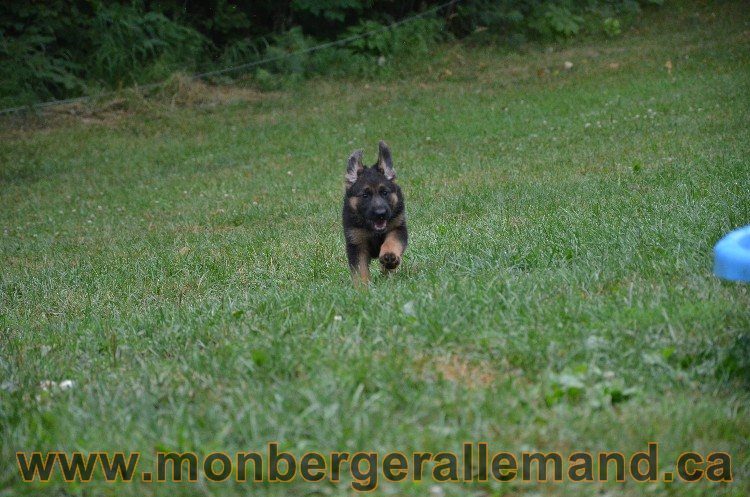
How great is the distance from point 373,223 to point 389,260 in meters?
0.46

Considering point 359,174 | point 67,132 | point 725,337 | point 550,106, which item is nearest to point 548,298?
point 725,337

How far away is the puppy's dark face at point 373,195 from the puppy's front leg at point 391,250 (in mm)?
127

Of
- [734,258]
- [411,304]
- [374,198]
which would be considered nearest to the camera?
[734,258]

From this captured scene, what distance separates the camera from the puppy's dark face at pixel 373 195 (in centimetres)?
734

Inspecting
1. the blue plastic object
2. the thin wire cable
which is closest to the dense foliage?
the thin wire cable

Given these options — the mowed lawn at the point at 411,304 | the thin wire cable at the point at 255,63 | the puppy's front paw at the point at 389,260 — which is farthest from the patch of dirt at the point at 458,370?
the thin wire cable at the point at 255,63

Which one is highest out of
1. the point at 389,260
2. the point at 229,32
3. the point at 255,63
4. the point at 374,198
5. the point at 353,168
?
the point at 229,32

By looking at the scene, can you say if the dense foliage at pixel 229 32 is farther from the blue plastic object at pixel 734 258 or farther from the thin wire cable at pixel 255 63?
the blue plastic object at pixel 734 258

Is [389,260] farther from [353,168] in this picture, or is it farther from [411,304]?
[411,304]

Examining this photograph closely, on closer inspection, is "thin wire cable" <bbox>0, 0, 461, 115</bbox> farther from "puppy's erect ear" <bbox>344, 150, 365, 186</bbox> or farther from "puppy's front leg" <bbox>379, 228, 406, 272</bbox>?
"puppy's front leg" <bbox>379, 228, 406, 272</bbox>

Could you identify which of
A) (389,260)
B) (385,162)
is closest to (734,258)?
(389,260)

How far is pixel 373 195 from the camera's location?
7.58m

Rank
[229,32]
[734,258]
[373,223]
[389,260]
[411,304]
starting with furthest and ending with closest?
[229,32] → [373,223] → [389,260] → [411,304] → [734,258]

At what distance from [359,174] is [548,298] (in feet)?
9.77
